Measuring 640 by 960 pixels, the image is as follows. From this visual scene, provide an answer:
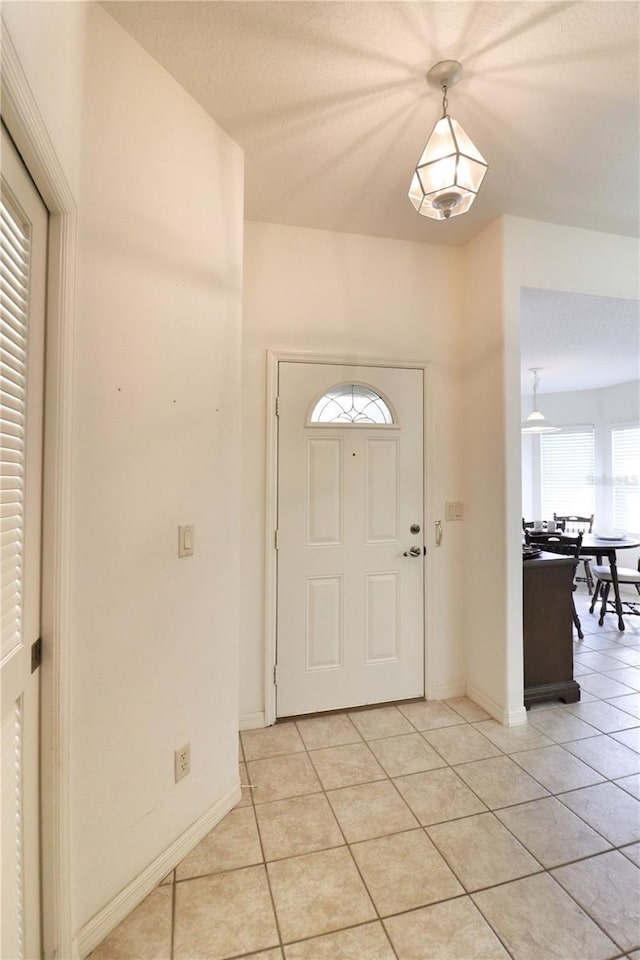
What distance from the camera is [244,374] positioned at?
97.2 inches

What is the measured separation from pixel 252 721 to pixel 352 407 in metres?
1.88

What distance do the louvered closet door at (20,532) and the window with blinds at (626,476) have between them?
654cm

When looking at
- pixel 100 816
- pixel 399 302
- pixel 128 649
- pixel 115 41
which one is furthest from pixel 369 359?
pixel 100 816

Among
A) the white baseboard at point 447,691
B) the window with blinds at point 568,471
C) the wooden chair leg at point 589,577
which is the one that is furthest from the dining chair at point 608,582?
the white baseboard at point 447,691

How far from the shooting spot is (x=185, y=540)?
165cm

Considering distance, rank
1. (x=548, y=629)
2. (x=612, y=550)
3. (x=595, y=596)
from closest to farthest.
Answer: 1. (x=548, y=629)
2. (x=612, y=550)
3. (x=595, y=596)

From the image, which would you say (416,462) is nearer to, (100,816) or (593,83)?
(593,83)

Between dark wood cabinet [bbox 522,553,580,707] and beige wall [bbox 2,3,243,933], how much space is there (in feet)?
5.97

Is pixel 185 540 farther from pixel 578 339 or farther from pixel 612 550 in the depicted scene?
pixel 612 550

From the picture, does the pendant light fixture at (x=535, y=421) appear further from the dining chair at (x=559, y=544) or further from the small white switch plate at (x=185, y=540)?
the small white switch plate at (x=185, y=540)

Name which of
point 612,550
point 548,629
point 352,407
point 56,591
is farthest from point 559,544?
point 56,591

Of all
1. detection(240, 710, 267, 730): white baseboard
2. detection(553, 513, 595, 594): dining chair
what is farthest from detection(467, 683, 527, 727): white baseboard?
detection(553, 513, 595, 594): dining chair

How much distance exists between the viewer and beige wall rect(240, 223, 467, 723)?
2479mm

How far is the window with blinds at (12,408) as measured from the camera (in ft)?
3.23
